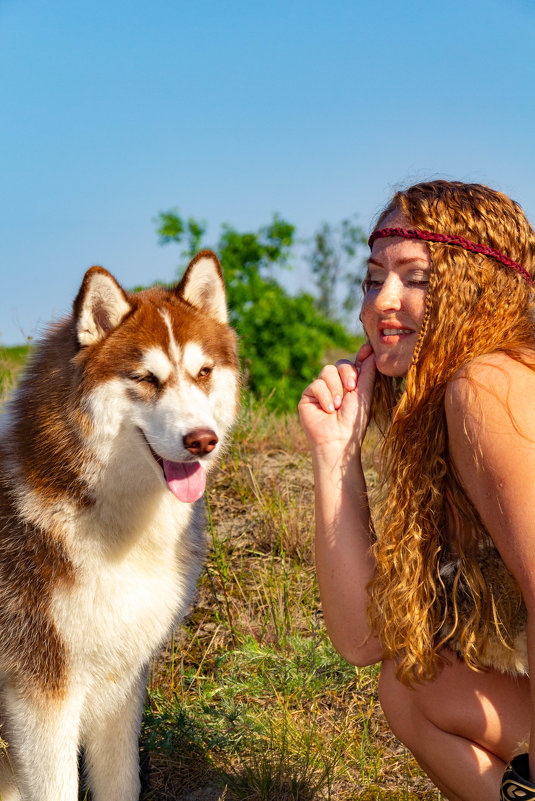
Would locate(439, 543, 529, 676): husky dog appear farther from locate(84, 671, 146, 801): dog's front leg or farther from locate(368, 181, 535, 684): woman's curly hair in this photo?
locate(84, 671, 146, 801): dog's front leg

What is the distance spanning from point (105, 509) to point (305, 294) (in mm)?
11510

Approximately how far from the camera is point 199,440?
2.30 metres

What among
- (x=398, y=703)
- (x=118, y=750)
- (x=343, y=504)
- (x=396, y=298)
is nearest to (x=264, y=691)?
(x=118, y=750)

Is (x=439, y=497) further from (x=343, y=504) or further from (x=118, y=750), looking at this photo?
(x=118, y=750)

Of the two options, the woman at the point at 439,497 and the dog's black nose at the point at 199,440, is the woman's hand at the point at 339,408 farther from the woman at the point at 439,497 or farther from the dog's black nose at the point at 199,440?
the dog's black nose at the point at 199,440

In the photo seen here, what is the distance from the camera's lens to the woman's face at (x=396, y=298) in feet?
7.69

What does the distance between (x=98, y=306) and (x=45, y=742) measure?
148cm

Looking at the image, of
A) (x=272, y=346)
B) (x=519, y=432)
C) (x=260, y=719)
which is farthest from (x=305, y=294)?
(x=519, y=432)

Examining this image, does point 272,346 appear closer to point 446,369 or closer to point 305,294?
point 305,294

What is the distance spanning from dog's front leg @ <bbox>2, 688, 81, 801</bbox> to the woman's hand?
122 cm

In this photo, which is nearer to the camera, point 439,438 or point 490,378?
point 490,378

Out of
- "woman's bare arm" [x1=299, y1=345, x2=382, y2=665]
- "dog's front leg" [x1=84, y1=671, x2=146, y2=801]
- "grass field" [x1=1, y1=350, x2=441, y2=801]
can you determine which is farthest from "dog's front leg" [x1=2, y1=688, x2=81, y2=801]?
"woman's bare arm" [x1=299, y1=345, x2=382, y2=665]

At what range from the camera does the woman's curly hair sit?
2.24 m

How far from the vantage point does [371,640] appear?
2541 millimetres
